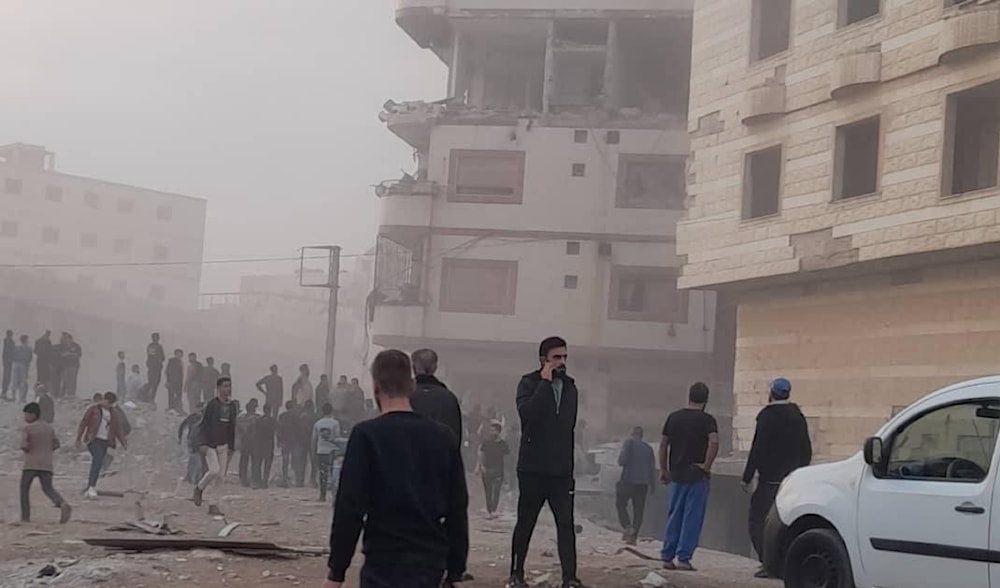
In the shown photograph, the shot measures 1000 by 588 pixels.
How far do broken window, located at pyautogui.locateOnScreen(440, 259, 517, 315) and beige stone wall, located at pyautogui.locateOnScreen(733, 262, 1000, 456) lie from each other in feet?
50.4

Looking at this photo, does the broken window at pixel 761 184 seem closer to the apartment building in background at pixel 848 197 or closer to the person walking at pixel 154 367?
the apartment building in background at pixel 848 197

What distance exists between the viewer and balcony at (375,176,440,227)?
37719 mm

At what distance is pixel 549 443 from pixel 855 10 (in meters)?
14.0

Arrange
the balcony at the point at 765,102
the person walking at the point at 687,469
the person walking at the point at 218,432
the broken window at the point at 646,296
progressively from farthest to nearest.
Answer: the broken window at the point at 646,296
the balcony at the point at 765,102
the person walking at the point at 218,432
the person walking at the point at 687,469

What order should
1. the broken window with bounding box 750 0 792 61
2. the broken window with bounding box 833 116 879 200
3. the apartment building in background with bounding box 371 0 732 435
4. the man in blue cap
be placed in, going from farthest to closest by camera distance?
the apartment building in background with bounding box 371 0 732 435 → the broken window with bounding box 750 0 792 61 → the broken window with bounding box 833 116 879 200 → the man in blue cap

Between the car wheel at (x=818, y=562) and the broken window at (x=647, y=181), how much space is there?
94.0ft

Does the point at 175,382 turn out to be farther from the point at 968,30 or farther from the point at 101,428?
the point at 968,30

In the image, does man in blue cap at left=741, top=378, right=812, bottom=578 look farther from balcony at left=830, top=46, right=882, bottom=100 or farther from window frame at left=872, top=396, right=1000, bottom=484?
balcony at left=830, top=46, right=882, bottom=100

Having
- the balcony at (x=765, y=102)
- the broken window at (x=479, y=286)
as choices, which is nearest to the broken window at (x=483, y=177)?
the broken window at (x=479, y=286)

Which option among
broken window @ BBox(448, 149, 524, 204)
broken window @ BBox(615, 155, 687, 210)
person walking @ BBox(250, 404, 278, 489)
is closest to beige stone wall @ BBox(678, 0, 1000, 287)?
person walking @ BBox(250, 404, 278, 489)

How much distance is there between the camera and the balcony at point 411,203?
3772 centimetres

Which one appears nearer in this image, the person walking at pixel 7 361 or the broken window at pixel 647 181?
the person walking at pixel 7 361

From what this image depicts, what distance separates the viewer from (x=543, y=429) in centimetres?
834

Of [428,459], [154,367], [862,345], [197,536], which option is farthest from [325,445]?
[428,459]
